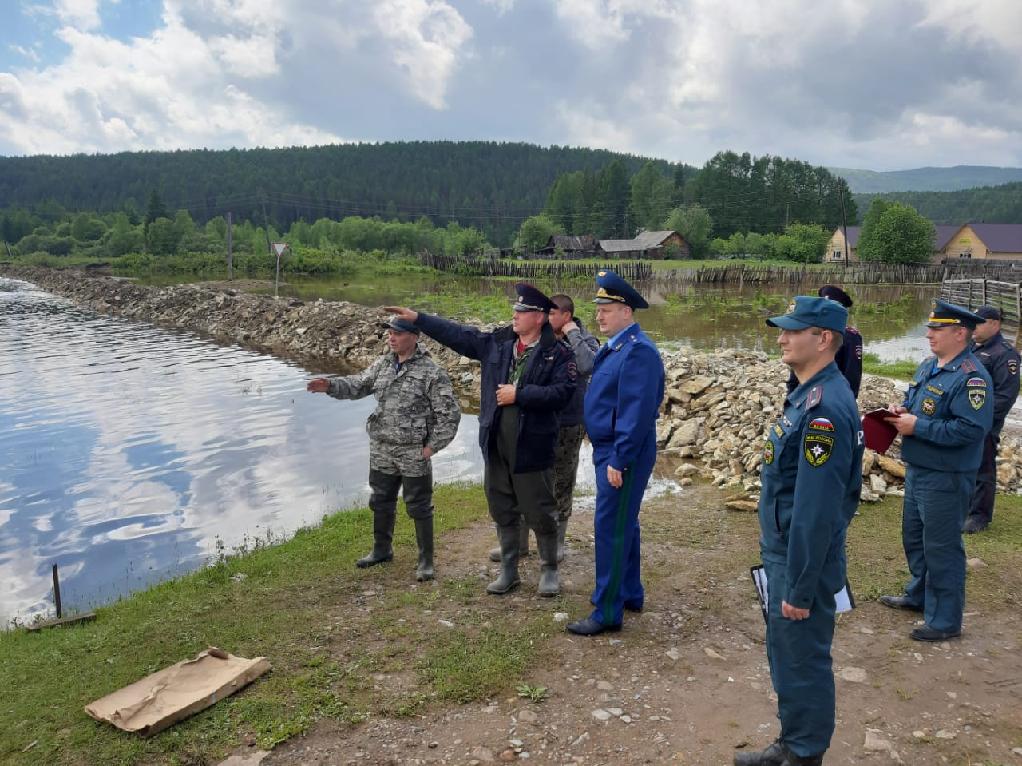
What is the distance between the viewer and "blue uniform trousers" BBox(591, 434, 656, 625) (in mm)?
4559

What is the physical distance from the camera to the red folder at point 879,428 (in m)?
4.59

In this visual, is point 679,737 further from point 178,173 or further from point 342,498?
point 178,173

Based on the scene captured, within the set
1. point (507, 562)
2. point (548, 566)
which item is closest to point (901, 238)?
point (548, 566)

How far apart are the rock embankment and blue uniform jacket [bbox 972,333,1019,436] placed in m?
1.75

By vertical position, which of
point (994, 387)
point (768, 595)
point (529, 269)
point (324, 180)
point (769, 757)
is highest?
point (324, 180)

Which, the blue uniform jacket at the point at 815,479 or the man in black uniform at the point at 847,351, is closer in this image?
the blue uniform jacket at the point at 815,479

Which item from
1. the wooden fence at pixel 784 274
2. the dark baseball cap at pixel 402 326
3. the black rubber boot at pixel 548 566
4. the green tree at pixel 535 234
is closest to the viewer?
the black rubber boot at pixel 548 566

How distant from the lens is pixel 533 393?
4.92 m

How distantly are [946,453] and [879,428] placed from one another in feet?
1.37

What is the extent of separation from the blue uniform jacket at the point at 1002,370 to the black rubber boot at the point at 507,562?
4839 mm

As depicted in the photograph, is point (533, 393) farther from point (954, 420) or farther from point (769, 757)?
point (954, 420)

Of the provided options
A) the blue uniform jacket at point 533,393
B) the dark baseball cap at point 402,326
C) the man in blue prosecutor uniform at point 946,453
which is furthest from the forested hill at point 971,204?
the dark baseball cap at point 402,326

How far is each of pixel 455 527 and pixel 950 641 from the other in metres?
4.40

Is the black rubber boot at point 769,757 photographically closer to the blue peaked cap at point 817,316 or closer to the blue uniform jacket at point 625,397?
the blue uniform jacket at point 625,397
